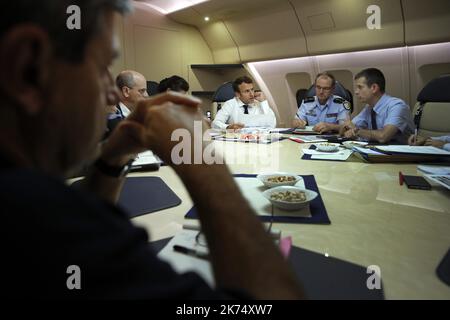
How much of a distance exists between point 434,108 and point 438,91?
194mm

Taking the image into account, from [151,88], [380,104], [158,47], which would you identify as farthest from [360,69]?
[158,47]

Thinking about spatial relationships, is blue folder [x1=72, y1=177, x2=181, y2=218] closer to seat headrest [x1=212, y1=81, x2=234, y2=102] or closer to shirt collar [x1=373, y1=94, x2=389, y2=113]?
shirt collar [x1=373, y1=94, x2=389, y2=113]

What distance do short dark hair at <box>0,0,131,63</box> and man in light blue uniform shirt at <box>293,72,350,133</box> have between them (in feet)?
9.68

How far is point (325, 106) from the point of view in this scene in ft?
11.1

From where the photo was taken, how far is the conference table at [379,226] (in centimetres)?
56

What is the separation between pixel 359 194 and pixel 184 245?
0.66m

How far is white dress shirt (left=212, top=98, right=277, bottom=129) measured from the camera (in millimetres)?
3480

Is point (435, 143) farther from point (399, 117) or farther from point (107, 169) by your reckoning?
point (107, 169)

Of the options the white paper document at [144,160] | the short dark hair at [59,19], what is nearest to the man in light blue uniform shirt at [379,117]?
the white paper document at [144,160]

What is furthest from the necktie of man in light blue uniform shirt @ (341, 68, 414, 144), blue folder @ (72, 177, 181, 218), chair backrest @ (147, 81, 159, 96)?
chair backrest @ (147, 81, 159, 96)
